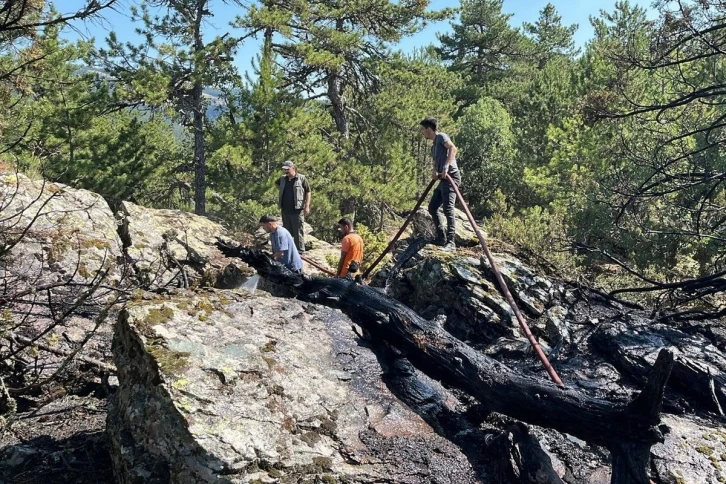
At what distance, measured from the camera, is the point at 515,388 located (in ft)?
11.5

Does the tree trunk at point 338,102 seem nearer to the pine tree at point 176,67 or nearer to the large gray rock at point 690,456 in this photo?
the pine tree at point 176,67

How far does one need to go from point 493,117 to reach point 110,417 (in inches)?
937

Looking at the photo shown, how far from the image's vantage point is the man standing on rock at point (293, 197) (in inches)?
377

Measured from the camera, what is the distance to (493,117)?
24688 mm

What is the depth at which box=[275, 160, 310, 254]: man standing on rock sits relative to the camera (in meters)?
9.57

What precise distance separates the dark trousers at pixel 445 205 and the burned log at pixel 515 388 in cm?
270

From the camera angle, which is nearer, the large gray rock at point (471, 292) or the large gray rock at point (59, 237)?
the large gray rock at point (471, 292)

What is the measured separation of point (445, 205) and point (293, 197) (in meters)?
3.54

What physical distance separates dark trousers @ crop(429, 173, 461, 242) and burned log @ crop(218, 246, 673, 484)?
8.87 ft

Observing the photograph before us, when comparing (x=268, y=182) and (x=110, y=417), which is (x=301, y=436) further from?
(x=268, y=182)

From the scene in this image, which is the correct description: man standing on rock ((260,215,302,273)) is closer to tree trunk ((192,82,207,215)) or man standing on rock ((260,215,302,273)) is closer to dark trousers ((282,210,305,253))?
dark trousers ((282,210,305,253))

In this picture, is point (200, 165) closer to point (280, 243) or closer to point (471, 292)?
point (280, 243)

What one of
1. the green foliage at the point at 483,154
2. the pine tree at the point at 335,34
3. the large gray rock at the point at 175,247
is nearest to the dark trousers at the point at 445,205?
the large gray rock at the point at 175,247

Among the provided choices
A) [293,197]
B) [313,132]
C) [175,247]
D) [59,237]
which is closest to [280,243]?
[293,197]
